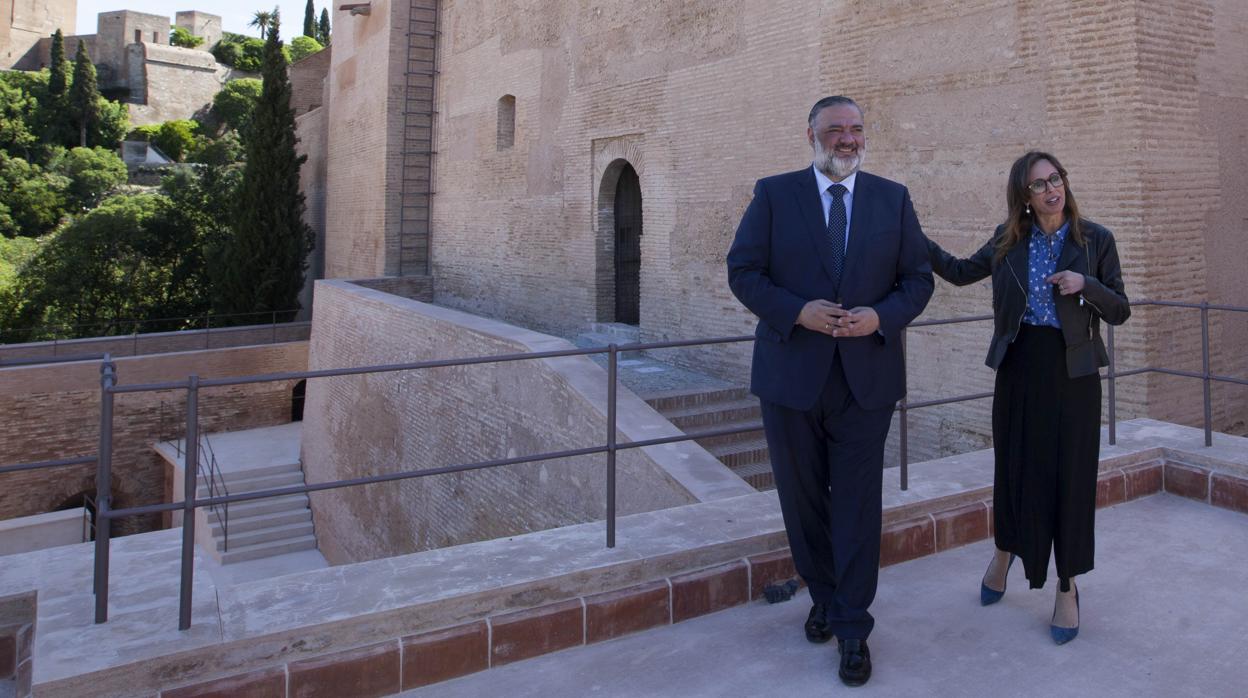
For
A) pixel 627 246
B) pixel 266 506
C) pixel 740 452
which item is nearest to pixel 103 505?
pixel 740 452

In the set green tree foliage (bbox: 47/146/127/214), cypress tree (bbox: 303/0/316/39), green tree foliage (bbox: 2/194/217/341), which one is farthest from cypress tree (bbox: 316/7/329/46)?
green tree foliage (bbox: 2/194/217/341)

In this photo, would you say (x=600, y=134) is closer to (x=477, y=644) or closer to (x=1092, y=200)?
(x=1092, y=200)

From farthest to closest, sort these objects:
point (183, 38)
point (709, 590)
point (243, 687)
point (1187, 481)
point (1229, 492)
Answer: point (183, 38), point (1187, 481), point (1229, 492), point (709, 590), point (243, 687)

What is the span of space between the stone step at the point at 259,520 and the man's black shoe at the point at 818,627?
42.5 ft

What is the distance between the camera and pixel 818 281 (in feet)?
9.68

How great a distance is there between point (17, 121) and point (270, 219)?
26.4m

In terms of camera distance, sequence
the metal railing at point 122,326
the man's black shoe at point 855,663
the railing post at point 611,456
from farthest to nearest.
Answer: the metal railing at point 122,326, the railing post at point 611,456, the man's black shoe at point 855,663

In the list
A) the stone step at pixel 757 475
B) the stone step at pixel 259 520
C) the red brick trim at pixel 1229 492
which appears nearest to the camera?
the red brick trim at pixel 1229 492

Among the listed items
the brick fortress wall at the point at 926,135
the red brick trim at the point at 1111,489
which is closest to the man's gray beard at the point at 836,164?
the red brick trim at the point at 1111,489

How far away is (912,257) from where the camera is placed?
3025 mm

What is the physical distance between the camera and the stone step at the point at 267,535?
1432 centimetres

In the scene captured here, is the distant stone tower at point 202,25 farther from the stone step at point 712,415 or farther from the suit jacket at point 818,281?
the suit jacket at point 818,281

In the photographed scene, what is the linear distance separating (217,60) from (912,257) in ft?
209

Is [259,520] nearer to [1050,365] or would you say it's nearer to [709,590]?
[709,590]
